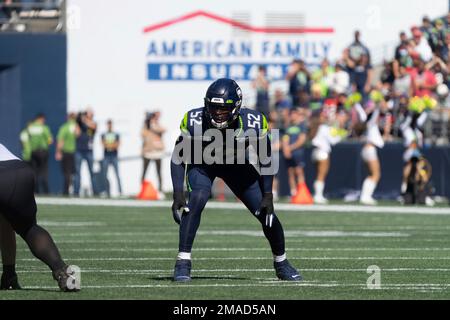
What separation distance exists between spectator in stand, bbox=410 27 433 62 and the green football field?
7378 mm

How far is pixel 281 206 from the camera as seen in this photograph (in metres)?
23.9

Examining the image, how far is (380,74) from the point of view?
3222 cm

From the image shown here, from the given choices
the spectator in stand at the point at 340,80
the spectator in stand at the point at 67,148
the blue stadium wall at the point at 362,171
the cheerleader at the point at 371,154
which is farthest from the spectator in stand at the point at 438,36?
the spectator in stand at the point at 67,148

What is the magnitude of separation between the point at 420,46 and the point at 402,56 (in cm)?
46

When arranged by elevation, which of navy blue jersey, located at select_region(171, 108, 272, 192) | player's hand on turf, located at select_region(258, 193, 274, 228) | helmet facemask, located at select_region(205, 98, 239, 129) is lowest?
player's hand on turf, located at select_region(258, 193, 274, 228)

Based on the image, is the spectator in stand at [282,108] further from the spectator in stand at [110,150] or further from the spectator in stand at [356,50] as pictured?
the spectator in stand at [110,150]

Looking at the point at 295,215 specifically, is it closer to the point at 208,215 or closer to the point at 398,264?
the point at 208,215

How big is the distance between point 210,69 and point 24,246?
18.3 meters

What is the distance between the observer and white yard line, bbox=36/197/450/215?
2258 centimetres

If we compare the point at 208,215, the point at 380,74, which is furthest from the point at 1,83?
the point at 208,215

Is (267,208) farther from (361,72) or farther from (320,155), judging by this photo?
(361,72)

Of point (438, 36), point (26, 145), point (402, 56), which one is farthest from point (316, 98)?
point (26, 145)

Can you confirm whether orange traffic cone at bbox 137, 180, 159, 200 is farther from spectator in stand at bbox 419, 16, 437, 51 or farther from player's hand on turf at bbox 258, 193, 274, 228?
player's hand on turf at bbox 258, 193, 274, 228

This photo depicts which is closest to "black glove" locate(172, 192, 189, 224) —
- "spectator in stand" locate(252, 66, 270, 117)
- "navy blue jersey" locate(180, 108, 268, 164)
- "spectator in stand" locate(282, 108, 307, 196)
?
"navy blue jersey" locate(180, 108, 268, 164)
